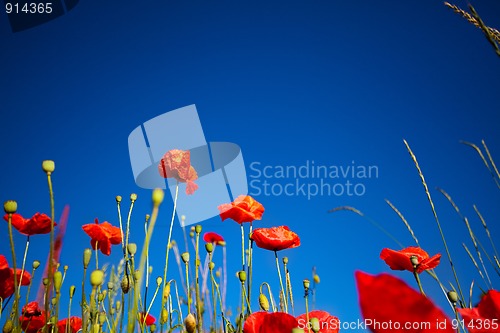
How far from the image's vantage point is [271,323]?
0.73 m

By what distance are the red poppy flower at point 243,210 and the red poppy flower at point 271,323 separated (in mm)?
985

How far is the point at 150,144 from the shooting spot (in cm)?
303

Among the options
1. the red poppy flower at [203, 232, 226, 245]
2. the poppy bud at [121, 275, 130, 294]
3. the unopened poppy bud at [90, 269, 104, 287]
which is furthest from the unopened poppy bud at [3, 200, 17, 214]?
the red poppy flower at [203, 232, 226, 245]

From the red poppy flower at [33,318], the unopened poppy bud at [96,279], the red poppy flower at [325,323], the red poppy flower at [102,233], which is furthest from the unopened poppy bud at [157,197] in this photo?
the red poppy flower at [33,318]

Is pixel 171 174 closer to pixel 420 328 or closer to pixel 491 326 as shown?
pixel 491 326

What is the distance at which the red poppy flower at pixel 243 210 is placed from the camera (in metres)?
Result: 1.76

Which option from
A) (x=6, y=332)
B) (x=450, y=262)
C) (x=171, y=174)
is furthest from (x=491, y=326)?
(x=171, y=174)

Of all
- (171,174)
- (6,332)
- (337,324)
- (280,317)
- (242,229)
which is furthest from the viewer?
(171,174)

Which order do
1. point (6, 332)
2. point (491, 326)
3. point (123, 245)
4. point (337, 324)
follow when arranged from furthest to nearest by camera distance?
point (123, 245), point (6, 332), point (337, 324), point (491, 326)

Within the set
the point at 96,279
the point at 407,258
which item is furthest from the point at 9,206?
the point at 407,258

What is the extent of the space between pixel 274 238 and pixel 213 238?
0.61 metres

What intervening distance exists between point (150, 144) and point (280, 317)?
2.50m

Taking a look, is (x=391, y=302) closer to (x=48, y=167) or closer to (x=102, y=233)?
(x=48, y=167)

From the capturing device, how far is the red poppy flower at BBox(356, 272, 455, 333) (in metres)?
0.22
